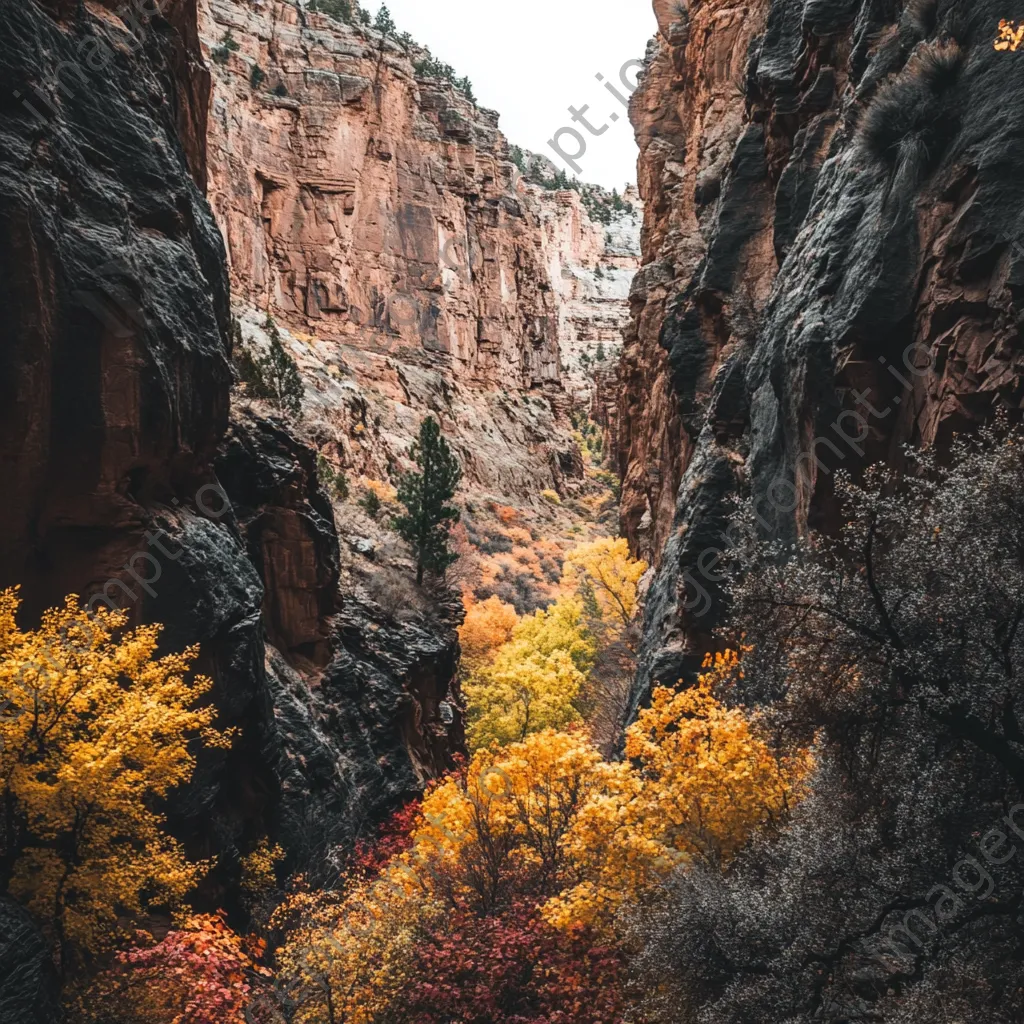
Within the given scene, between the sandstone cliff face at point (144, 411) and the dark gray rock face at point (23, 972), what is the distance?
15.2 feet

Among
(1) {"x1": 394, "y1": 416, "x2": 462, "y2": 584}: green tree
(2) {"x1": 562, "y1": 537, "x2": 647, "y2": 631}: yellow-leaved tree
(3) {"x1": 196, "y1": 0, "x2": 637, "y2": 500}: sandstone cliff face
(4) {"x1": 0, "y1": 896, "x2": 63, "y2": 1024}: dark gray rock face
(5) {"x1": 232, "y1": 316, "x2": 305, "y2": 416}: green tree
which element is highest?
(3) {"x1": 196, "y1": 0, "x2": 637, "y2": 500}: sandstone cliff face

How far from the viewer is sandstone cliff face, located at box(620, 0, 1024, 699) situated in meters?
11.9

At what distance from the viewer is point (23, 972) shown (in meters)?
10.2

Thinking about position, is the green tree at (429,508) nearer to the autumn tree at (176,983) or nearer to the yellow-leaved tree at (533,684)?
the yellow-leaved tree at (533,684)

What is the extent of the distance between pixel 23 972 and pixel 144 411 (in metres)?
9.30

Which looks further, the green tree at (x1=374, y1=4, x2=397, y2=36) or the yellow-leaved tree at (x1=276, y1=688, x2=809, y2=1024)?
the green tree at (x1=374, y1=4, x2=397, y2=36)

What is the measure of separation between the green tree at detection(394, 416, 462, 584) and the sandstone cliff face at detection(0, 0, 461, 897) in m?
8.87

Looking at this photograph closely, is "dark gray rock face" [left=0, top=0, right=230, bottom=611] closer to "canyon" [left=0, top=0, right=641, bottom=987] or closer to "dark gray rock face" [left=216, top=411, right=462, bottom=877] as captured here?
"canyon" [left=0, top=0, right=641, bottom=987]

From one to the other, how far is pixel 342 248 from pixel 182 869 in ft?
204

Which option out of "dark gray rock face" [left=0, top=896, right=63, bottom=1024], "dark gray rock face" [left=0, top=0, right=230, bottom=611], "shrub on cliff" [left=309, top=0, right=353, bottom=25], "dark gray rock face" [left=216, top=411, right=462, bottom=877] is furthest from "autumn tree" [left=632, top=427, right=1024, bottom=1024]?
"shrub on cliff" [left=309, top=0, right=353, bottom=25]

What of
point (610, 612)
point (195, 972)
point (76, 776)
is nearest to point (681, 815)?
point (195, 972)

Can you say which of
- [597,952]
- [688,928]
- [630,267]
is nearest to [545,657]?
[597,952]

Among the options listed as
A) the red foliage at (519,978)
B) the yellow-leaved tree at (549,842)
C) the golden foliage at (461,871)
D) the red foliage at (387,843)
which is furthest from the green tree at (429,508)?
the red foliage at (519,978)

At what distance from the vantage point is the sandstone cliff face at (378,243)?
61.7 metres
